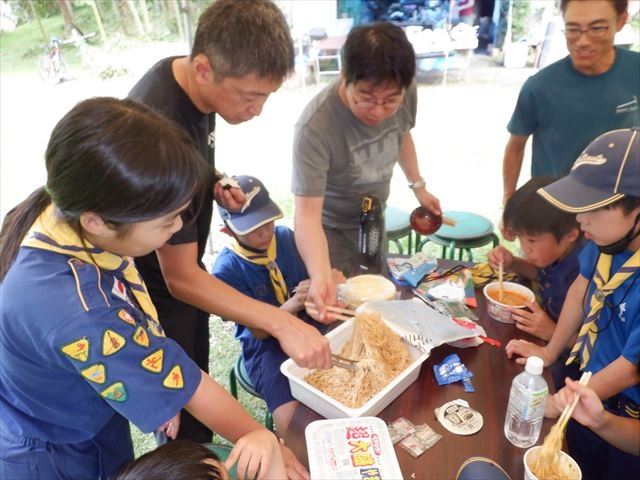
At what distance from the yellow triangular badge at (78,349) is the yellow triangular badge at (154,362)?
0.11 metres

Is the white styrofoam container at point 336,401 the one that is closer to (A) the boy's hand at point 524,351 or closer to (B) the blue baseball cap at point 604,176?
(A) the boy's hand at point 524,351

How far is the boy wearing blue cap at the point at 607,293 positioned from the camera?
4.16 feet

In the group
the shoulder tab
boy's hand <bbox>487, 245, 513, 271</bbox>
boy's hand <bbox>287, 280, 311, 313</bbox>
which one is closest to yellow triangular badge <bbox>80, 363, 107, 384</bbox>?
the shoulder tab

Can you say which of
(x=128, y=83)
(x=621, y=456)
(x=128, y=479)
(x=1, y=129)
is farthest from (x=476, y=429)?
(x=1, y=129)

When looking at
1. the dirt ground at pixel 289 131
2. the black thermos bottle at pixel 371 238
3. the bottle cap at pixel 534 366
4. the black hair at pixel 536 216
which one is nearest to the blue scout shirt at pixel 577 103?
the black hair at pixel 536 216

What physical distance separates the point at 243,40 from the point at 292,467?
1114 millimetres

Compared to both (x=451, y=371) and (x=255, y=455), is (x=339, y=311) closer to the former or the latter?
(x=451, y=371)

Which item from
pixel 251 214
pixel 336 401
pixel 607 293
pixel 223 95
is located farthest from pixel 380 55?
pixel 336 401

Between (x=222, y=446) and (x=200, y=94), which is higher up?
(x=200, y=94)

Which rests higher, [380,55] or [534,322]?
[380,55]

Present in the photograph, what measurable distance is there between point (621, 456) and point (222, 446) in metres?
1.22

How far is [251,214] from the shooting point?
6.65 ft

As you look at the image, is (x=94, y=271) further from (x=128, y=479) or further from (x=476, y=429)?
(x=476, y=429)

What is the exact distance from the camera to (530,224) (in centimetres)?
180
